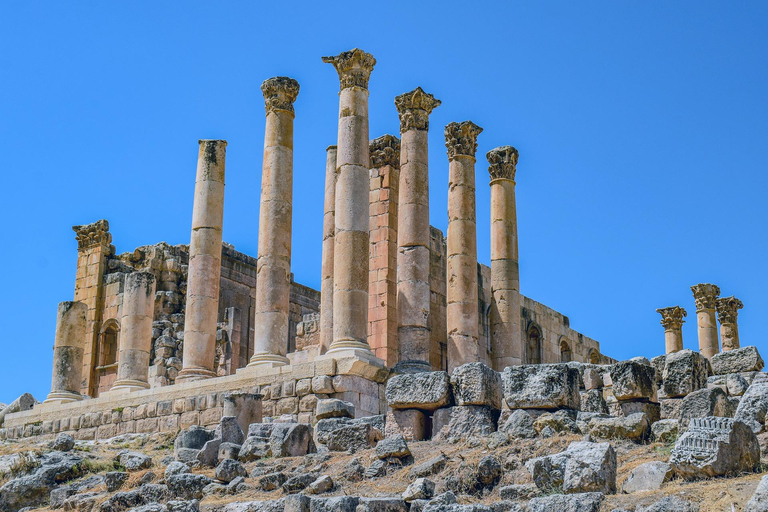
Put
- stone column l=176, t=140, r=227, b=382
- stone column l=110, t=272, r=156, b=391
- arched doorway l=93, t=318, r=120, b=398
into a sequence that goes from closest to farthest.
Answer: stone column l=176, t=140, r=227, b=382, stone column l=110, t=272, r=156, b=391, arched doorway l=93, t=318, r=120, b=398

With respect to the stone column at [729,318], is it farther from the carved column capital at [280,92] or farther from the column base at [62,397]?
the column base at [62,397]

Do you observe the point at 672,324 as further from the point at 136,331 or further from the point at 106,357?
the point at 136,331

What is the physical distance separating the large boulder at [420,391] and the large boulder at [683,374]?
3.19 m

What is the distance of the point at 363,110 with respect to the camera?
Answer: 23.5 meters

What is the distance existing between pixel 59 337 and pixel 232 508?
15361 mm

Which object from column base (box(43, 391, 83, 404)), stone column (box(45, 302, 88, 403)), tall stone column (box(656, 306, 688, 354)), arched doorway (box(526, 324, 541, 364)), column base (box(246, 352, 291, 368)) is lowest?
column base (box(43, 391, 83, 404))

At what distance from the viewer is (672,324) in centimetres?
4066

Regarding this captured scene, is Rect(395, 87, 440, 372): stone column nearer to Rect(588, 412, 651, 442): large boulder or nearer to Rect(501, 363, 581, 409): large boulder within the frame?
Rect(501, 363, 581, 409): large boulder

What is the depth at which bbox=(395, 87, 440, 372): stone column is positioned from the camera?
23.9 meters

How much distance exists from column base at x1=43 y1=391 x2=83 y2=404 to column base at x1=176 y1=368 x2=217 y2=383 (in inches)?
157

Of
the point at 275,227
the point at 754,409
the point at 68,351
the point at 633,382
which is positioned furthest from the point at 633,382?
the point at 68,351

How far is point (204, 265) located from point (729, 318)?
916 inches

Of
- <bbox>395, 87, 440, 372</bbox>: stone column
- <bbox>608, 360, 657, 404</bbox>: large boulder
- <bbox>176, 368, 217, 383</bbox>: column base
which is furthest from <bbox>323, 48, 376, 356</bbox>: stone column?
<bbox>608, 360, 657, 404</bbox>: large boulder

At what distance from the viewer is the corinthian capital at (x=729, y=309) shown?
40.5 m
